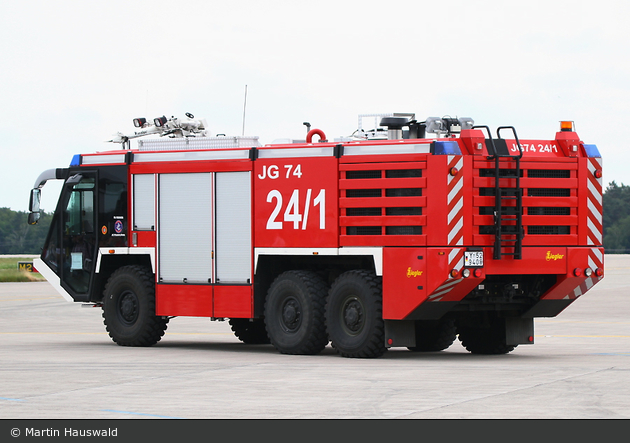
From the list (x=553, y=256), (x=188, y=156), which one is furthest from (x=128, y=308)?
(x=553, y=256)

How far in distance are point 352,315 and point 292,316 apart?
1179 millimetres

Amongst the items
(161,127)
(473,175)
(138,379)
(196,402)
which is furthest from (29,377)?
(161,127)

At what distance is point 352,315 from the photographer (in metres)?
16.9

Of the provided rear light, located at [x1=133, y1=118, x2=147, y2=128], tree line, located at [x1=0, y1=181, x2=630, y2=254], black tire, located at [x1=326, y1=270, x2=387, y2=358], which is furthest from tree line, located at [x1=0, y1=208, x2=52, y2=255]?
black tire, located at [x1=326, y1=270, x2=387, y2=358]

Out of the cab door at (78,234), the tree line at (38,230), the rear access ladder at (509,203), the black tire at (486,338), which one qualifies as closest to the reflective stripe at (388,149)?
the rear access ladder at (509,203)

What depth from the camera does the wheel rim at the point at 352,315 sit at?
16.8 metres

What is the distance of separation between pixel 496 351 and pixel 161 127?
23.2 feet

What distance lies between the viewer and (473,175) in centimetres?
1647

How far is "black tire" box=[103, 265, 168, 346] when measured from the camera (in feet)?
64.3

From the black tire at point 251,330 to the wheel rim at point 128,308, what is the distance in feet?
5.55

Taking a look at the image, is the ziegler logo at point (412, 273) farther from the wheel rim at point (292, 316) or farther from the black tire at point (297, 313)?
the wheel rim at point (292, 316)

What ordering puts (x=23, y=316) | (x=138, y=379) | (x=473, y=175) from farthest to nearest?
(x=23, y=316) → (x=473, y=175) → (x=138, y=379)

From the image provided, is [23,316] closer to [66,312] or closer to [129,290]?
[66,312]
